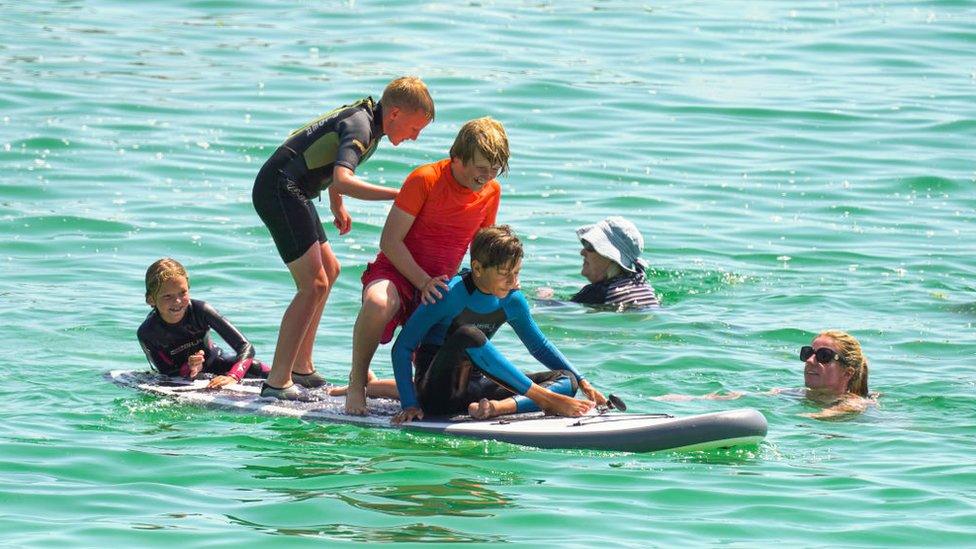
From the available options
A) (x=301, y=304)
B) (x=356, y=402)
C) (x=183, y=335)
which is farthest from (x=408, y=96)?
(x=183, y=335)

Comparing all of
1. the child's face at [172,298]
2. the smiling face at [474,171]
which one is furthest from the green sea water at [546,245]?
the smiling face at [474,171]

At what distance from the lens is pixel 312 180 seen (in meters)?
9.87

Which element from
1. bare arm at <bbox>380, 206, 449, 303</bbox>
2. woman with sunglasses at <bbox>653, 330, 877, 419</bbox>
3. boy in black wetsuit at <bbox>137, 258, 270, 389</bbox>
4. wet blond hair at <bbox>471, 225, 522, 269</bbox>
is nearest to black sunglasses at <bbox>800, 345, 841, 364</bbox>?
woman with sunglasses at <bbox>653, 330, 877, 419</bbox>

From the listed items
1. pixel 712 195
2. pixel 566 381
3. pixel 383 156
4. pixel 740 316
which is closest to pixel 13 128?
pixel 383 156

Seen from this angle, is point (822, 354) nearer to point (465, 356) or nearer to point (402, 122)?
point (465, 356)

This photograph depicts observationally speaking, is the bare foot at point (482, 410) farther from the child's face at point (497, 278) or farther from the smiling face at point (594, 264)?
the smiling face at point (594, 264)

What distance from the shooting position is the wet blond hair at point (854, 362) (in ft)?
35.7

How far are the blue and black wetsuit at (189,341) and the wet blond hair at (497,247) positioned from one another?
2312 mm

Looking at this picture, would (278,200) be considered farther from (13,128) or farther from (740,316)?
(13,128)

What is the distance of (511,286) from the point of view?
9180 mm

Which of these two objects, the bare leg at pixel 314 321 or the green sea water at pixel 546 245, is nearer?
the green sea water at pixel 546 245

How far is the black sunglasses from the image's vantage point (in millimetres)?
10867

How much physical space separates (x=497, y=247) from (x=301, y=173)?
1516 millimetres

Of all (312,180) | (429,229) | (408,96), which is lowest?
(429,229)
